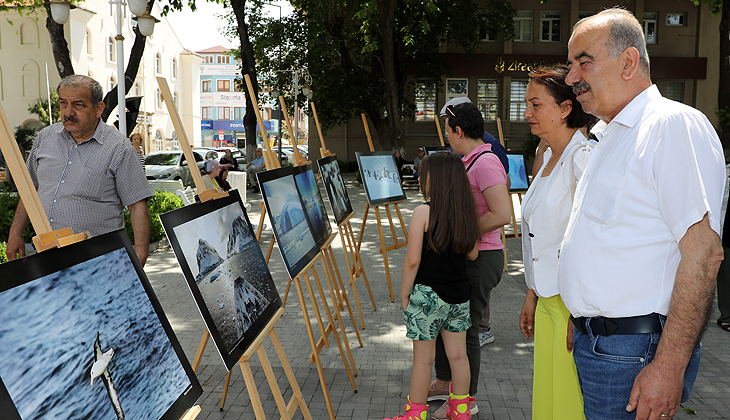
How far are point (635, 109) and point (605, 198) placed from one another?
12.4 inches

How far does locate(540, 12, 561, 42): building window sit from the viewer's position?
98.1 ft

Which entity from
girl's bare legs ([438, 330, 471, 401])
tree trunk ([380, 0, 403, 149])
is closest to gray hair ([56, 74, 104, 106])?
girl's bare legs ([438, 330, 471, 401])

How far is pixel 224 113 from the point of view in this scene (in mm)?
74625

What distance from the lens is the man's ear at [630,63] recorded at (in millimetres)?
1912

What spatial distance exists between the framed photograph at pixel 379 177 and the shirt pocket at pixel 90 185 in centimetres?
317

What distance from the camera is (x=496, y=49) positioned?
29922mm

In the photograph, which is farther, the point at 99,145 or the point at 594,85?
the point at 99,145

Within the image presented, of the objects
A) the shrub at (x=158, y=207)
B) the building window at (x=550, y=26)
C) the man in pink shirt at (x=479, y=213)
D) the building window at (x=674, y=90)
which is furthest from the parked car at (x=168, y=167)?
the building window at (x=674, y=90)

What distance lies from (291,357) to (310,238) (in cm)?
125

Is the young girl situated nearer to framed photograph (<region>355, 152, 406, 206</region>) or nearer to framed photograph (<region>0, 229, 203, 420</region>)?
framed photograph (<region>0, 229, 203, 420</region>)

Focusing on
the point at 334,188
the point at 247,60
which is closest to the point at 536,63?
the point at 247,60

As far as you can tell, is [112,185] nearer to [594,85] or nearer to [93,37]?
[594,85]

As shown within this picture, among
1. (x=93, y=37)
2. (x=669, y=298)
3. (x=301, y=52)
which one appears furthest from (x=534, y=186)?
(x=93, y=37)

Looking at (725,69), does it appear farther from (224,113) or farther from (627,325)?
(224,113)
